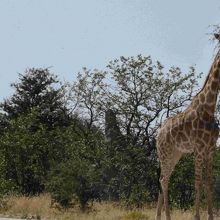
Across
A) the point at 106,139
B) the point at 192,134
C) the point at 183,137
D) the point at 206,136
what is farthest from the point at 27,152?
the point at 206,136

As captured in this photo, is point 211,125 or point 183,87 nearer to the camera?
point 211,125

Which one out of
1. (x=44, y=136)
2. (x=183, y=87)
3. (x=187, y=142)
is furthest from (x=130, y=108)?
(x=187, y=142)

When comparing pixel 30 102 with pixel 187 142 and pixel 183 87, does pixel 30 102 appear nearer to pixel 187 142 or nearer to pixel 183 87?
pixel 183 87

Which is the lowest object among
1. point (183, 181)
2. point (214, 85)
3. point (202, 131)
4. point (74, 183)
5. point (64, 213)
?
point (64, 213)

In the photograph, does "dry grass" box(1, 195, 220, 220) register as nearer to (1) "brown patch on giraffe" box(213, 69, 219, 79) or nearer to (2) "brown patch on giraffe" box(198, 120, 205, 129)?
(2) "brown patch on giraffe" box(198, 120, 205, 129)

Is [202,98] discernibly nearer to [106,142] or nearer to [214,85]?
[214,85]

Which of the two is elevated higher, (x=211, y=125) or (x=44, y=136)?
(x=44, y=136)

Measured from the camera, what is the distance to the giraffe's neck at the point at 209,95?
10.9m

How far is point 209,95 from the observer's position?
10922mm

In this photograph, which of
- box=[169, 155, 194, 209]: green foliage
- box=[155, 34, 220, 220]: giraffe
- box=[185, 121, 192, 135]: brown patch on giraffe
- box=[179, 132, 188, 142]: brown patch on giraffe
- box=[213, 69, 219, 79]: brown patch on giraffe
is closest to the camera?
box=[155, 34, 220, 220]: giraffe

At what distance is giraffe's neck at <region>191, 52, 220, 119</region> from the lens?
10875 mm

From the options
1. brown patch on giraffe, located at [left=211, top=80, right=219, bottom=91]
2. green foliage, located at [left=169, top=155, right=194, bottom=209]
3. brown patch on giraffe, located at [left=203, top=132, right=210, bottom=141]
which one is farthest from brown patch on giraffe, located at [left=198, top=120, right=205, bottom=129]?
green foliage, located at [left=169, top=155, right=194, bottom=209]

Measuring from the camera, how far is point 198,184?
35.5 ft

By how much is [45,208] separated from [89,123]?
12932mm
